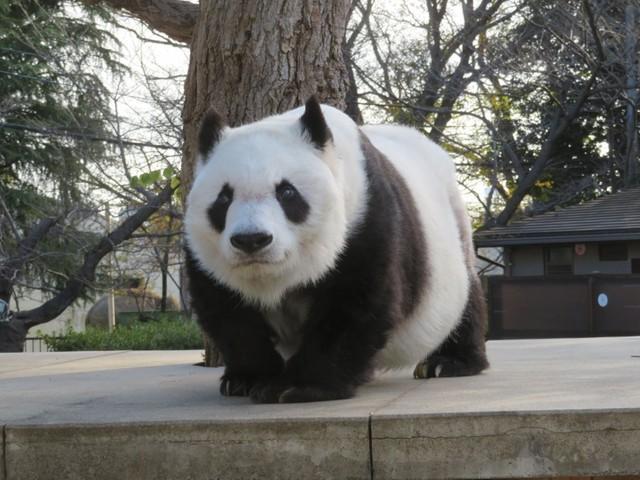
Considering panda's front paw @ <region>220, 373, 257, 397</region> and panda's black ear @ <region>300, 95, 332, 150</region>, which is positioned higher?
panda's black ear @ <region>300, 95, 332, 150</region>

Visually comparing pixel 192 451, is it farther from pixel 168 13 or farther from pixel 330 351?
pixel 168 13

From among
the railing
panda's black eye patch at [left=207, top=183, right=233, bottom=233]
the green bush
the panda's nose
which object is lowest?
the railing

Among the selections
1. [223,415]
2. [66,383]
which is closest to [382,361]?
[223,415]

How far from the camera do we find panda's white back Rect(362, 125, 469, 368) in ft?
15.1

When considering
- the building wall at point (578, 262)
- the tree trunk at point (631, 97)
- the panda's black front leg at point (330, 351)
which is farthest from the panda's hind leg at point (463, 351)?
the building wall at point (578, 262)

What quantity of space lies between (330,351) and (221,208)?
741 mm

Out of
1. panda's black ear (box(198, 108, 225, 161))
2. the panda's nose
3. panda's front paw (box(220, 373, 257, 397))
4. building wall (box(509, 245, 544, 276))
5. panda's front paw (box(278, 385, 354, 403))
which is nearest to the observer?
the panda's nose

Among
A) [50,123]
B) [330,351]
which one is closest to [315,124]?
[330,351]

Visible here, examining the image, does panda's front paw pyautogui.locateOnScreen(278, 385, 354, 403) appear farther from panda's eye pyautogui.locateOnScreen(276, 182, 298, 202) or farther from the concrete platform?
panda's eye pyautogui.locateOnScreen(276, 182, 298, 202)

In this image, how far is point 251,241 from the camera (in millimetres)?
3588

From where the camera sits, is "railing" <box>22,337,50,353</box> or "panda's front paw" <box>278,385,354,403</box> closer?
"panda's front paw" <box>278,385,354,403</box>

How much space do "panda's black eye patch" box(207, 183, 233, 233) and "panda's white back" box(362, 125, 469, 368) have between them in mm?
1052

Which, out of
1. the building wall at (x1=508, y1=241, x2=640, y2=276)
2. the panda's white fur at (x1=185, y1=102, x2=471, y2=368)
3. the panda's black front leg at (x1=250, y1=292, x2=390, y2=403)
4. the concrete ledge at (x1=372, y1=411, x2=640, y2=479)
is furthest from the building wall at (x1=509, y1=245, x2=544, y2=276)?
the concrete ledge at (x1=372, y1=411, x2=640, y2=479)

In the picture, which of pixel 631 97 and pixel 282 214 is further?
pixel 631 97
